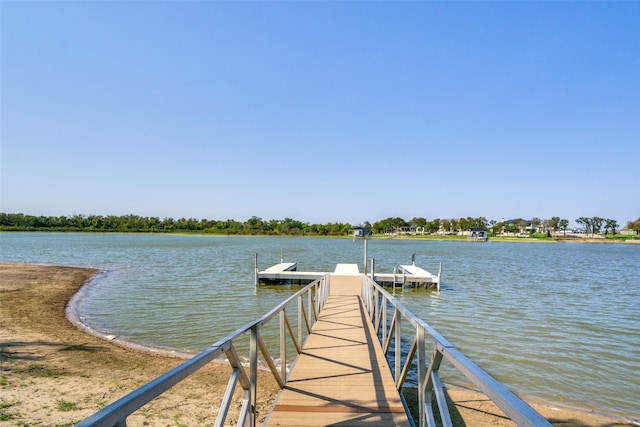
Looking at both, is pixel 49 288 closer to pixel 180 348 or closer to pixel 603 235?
pixel 180 348

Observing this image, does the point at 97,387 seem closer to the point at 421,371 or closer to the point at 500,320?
the point at 421,371

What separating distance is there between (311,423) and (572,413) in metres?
5.02

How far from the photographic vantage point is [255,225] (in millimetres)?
131250

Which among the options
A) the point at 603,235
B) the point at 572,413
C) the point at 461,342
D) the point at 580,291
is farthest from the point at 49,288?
the point at 603,235

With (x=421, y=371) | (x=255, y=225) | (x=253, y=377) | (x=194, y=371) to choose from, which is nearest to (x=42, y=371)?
(x=253, y=377)

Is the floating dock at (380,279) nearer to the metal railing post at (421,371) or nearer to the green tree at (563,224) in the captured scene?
the metal railing post at (421,371)

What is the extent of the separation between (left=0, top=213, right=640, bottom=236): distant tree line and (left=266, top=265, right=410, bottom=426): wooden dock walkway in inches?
4811

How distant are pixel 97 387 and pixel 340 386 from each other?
4.31 meters

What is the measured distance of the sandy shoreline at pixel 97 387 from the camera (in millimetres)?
5020

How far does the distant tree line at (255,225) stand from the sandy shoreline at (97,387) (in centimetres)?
11964

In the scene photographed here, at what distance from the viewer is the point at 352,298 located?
1150 cm

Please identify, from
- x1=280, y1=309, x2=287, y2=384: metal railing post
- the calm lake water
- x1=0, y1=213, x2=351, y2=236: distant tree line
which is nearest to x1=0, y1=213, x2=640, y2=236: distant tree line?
x1=0, y1=213, x2=351, y2=236: distant tree line

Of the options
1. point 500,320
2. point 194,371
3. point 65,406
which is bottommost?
point 500,320

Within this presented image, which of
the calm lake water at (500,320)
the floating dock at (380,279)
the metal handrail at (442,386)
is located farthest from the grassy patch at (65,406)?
the floating dock at (380,279)
